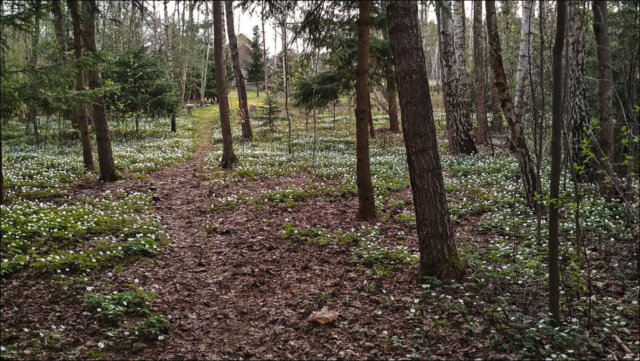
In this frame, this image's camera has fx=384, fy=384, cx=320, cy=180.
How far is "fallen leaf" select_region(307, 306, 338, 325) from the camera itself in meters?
4.75

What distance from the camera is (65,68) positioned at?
7070 mm

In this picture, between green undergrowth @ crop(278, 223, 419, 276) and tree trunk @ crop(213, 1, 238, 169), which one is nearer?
green undergrowth @ crop(278, 223, 419, 276)

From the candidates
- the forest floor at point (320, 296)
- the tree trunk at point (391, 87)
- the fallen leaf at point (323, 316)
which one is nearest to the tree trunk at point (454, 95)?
the tree trunk at point (391, 87)

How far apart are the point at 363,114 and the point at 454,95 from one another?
302 inches

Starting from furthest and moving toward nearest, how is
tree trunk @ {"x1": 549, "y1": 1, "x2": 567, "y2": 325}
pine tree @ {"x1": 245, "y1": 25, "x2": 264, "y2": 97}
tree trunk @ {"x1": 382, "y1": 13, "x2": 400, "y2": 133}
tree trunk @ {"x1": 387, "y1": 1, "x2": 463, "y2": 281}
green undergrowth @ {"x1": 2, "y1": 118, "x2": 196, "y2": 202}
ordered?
1. pine tree @ {"x1": 245, "y1": 25, "x2": 264, "y2": 97}
2. tree trunk @ {"x1": 382, "y1": 13, "x2": 400, "y2": 133}
3. green undergrowth @ {"x1": 2, "y1": 118, "x2": 196, "y2": 202}
4. tree trunk @ {"x1": 387, "y1": 1, "x2": 463, "y2": 281}
5. tree trunk @ {"x1": 549, "y1": 1, "x2": 567, "y2": 325}

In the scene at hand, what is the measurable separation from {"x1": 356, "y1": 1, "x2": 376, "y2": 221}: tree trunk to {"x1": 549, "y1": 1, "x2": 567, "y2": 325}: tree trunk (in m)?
4.41

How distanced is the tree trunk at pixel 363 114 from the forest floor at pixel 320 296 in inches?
19.8

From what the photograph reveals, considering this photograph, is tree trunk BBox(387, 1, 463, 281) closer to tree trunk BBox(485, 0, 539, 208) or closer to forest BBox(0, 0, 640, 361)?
forest BBox(0, 0, 640, 361)

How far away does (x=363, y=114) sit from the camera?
8086mm

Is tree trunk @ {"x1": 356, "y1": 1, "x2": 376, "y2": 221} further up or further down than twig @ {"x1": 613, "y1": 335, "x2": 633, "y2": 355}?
further up

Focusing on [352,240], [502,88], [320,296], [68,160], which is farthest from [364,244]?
[68,160]

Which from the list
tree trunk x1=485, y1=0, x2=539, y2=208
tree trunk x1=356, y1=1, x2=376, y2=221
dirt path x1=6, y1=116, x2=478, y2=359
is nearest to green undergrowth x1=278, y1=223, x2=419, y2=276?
dirt path x1=6, y1=116, x2=478, y2=359

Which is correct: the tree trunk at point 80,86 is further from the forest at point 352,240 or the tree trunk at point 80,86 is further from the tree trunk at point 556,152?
the tree trunk at point 556,152

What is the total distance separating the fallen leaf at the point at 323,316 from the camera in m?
4.75
